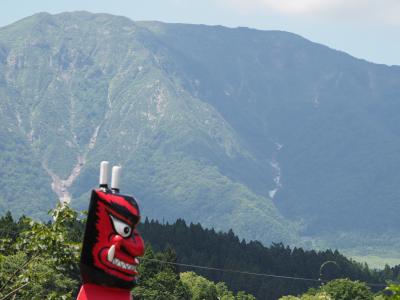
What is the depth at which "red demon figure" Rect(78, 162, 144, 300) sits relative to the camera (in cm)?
2050

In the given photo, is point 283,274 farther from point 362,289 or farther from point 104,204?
point 104,204

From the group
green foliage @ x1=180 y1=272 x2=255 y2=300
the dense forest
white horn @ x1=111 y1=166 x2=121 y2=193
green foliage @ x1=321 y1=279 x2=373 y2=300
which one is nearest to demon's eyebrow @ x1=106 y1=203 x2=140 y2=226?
white horn @ x1=111 y1=166 x2=121 y2=193

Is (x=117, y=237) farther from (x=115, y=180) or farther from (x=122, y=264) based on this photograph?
(x=115, y=180)

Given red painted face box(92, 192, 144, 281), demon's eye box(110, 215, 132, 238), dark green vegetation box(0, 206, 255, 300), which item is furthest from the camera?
dark green vegetation box(0, 206, 255, 300)

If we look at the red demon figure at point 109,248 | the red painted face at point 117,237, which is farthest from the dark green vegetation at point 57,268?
the red painted face at point 117,237

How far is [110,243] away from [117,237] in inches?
6.6

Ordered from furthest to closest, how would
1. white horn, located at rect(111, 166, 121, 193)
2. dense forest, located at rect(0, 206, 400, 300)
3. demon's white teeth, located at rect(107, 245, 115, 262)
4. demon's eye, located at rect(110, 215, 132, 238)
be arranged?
dense forest, located at rect(0, 206, 400, 300), white horn, located at rect(111, 166, 121, 193), demon's eye, located at rect(110, 215, 132, 238), demon's white teeth, located at rect(107, 245, 115, 262)

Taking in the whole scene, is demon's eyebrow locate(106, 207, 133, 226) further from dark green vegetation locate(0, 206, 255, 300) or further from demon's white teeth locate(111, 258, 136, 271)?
dark green vegetation locate(0, 206, 255, 300)

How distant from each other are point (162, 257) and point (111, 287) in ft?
295

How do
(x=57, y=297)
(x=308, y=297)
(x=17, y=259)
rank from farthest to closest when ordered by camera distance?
(x=308, y=297) < (x=17, y=259) < (x=57, y=297)

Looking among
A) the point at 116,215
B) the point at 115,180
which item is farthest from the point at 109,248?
the point at 115,180

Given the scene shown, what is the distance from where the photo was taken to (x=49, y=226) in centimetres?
2266

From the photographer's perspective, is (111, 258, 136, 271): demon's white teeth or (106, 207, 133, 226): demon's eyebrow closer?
(111, 258, 136, 271): demon's white teeth

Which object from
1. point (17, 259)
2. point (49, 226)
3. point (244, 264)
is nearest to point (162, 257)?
point (17, 259)
